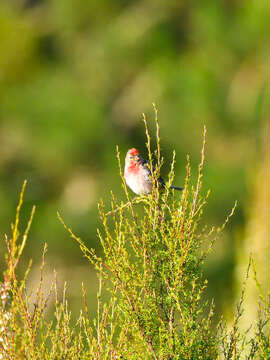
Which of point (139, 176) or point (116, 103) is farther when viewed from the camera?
point (116, 103)

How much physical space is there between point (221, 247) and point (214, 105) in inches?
123

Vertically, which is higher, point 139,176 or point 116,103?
point 116,103

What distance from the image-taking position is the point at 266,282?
8.58 meters

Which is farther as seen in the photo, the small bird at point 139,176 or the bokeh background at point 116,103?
the bokeh background at point 116,103

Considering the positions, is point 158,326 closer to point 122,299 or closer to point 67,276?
point 122,299

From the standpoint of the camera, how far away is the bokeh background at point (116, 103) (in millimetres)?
13742

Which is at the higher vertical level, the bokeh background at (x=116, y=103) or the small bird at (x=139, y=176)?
the bokeh background at (x=116, y=103)

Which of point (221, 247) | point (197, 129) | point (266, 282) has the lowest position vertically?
point (266, 282)

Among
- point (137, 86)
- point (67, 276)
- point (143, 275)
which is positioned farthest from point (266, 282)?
point (137, 86)

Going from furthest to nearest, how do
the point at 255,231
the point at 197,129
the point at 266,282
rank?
1. the point at 197,129
2. the point at 255,231
3. the point at 266,282

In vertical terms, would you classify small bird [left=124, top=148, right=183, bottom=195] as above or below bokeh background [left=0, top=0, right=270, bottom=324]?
below

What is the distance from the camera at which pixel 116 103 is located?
16.9 metres

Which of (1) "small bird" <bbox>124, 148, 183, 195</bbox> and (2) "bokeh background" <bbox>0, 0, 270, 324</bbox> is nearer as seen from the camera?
(1) "small bird" <bbox>124, 148, 183, 195</bbox>

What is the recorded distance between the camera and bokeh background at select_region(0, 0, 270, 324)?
13742mm
